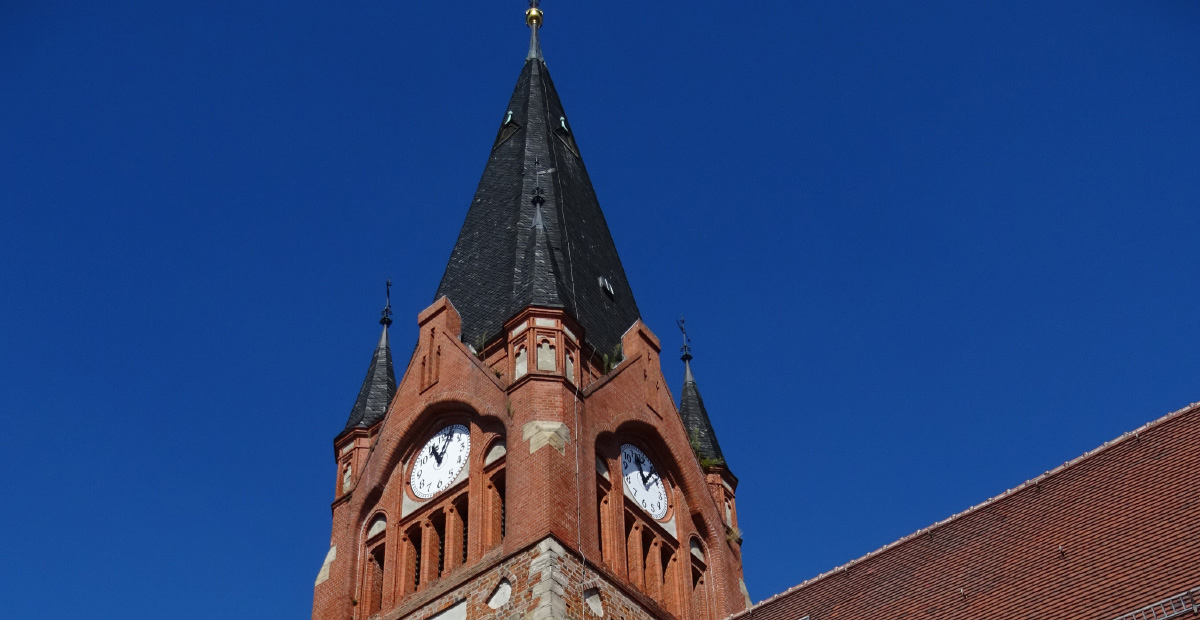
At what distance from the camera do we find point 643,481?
3069cm

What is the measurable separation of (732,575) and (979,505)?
7.99 m

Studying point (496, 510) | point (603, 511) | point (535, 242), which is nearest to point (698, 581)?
point (603, 511)

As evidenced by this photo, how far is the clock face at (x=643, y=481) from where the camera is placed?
30.1 meters

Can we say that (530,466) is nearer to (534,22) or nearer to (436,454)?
(436,454)

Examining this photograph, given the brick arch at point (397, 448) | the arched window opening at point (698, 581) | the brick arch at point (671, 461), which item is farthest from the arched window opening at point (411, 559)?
the arched window opening at point (698, 581)

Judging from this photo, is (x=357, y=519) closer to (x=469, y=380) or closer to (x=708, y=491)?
(x=469, y=380)

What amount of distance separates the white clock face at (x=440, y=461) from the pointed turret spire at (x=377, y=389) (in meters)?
2.68

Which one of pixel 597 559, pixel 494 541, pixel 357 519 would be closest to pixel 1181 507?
pixel 597 559

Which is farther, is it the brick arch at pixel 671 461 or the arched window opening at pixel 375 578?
the brick arch at pixel 671 461

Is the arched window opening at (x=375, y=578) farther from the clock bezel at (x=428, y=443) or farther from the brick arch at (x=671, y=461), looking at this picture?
the brick arch at (x=671, y=461)

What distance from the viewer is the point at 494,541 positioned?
27.3m

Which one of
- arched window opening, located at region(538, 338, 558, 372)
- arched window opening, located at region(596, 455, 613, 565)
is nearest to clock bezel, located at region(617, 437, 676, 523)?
arched window opening, located at region(596, 455, 613, 565)

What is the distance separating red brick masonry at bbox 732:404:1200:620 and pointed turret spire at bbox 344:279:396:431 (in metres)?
11.9

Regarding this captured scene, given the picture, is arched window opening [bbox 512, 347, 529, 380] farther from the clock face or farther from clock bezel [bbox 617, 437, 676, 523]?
the clock face
